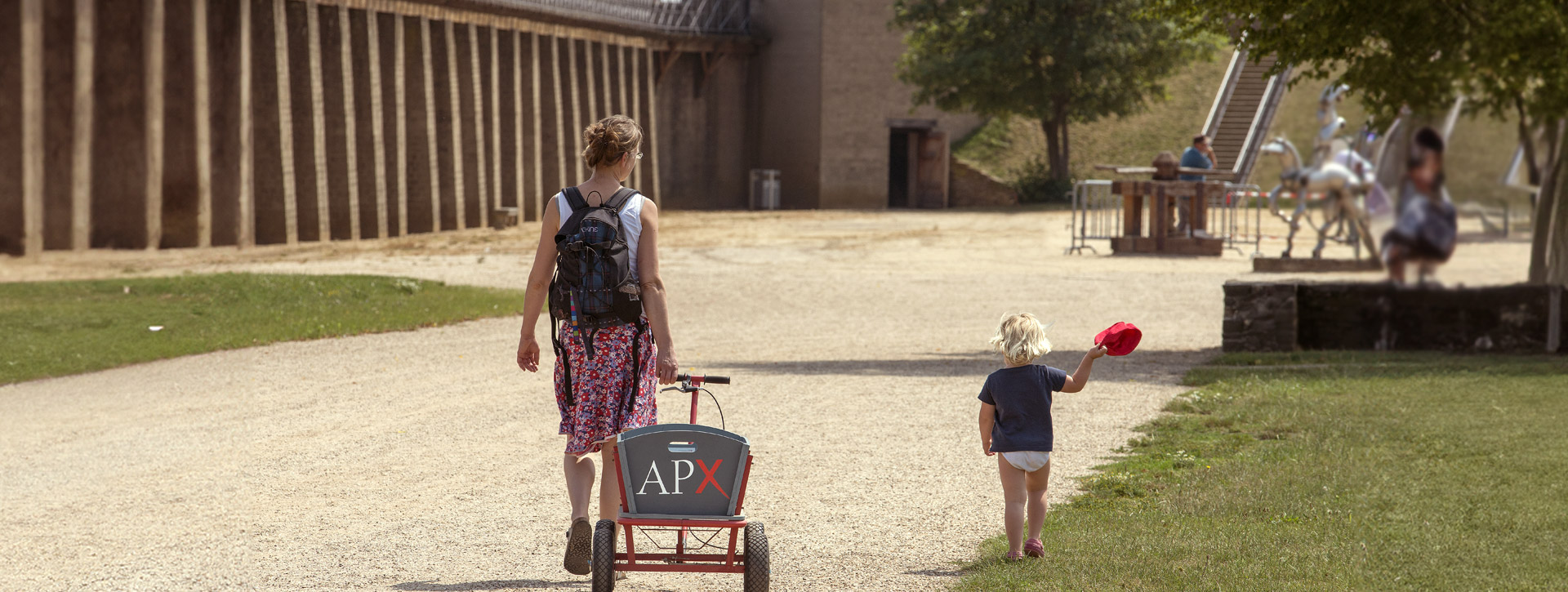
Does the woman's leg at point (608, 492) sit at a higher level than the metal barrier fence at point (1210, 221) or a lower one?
lower

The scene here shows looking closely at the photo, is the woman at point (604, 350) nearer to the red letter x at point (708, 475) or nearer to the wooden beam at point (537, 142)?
the red letter x at point (708, 475)

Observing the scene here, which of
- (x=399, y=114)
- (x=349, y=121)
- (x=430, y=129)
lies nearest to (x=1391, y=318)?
(x=349, y=121)

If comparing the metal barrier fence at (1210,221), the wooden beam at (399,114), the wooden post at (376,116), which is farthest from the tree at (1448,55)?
the wooden beam at (399,114)

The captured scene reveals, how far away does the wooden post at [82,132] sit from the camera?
2461 cm

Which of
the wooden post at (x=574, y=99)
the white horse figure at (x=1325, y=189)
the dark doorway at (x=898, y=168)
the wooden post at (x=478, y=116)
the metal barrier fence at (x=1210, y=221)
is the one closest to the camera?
the white horse figure at (x=1325, y=189)

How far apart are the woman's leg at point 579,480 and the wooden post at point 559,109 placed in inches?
1281

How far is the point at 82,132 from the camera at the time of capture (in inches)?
977

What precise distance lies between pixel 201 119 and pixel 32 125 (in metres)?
3.34

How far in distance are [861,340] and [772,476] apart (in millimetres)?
6964

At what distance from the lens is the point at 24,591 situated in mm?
5684

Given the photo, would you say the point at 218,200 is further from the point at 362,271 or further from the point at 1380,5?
the point at 1380,5

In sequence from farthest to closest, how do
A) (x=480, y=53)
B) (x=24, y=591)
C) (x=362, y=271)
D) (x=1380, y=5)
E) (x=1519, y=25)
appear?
→ (x=480, y=53) < (x=362, y=271) < (x=1380, y=5) < (x=1519, y=25) < (x=24, y=591)

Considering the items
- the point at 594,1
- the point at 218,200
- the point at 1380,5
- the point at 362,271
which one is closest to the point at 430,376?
the point at 1380,5

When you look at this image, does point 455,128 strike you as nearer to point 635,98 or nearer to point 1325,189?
point 635,98
